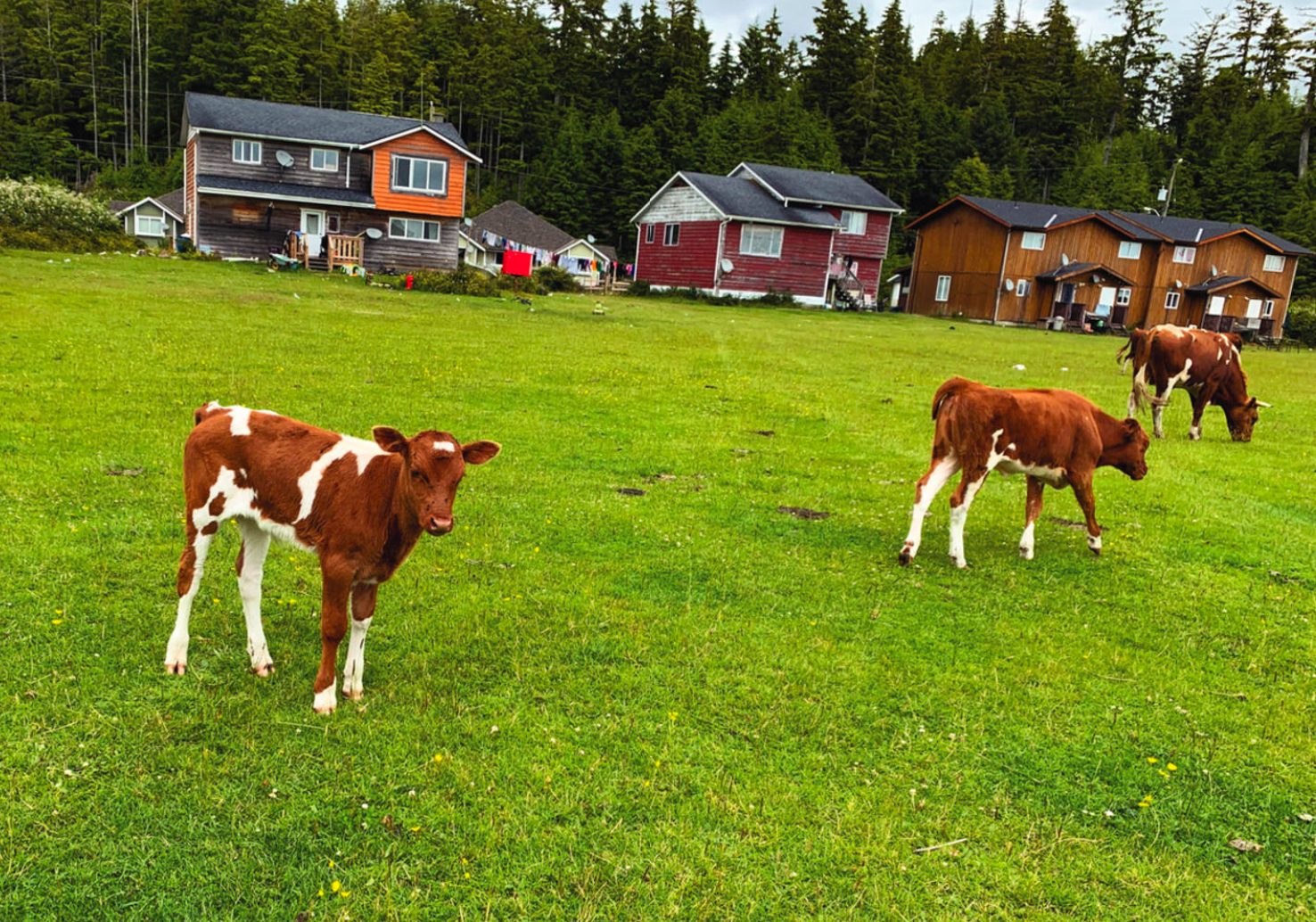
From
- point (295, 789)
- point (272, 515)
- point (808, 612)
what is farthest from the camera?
point (808, 612)

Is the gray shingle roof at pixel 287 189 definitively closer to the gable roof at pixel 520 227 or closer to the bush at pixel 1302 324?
the gable roof at pixel 520 227

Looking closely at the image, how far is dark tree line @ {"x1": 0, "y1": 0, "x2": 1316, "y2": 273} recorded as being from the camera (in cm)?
8094

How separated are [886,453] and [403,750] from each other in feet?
34.2

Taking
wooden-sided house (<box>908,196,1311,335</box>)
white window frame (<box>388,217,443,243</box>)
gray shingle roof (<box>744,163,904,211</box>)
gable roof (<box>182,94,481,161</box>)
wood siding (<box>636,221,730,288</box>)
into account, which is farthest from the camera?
wooden-sided house (<box>908,196,1311,335</box>)

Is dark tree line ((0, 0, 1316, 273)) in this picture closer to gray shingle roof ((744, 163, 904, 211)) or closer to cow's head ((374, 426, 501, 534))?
gray shingle roof ((744, 163, 904, 211))

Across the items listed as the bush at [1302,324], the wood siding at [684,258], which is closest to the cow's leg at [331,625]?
the wood siding at [684,258]

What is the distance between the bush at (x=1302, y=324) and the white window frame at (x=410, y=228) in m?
56.9

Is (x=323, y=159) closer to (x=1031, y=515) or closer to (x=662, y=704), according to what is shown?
(x=1031, y=515)

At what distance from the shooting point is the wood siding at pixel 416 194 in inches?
1828

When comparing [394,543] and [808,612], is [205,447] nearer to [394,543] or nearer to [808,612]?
[394,543]

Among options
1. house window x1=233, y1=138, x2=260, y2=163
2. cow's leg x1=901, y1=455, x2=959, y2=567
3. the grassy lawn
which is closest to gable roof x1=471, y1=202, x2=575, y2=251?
house window x1=233, y1=138, x2=260, y2=163

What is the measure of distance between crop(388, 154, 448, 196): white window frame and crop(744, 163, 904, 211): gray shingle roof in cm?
2152

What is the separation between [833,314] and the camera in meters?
49.5

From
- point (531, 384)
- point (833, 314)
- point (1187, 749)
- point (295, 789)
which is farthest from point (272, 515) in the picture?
point (833, 314)
